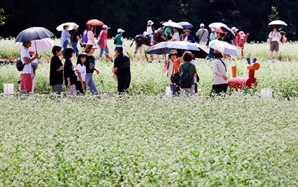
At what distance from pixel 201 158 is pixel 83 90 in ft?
28.3

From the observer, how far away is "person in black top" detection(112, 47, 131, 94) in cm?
1886

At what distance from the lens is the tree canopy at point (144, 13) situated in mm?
57312

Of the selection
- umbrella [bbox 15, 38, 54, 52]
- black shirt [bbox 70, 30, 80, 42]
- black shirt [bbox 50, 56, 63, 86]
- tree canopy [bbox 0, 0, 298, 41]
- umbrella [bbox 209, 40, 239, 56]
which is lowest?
black shirt [bbox 50, 56, 63, 86]

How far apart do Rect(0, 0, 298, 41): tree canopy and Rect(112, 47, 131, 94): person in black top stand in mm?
36670

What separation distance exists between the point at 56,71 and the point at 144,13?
47.9 meters

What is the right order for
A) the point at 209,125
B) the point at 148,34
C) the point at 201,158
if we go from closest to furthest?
the point at 201,158, the point at 209,125, the point at 148,34

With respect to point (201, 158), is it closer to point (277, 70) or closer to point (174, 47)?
point (174, 47)

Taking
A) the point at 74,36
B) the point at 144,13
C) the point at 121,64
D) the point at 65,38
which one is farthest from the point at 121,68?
the point at 144,13

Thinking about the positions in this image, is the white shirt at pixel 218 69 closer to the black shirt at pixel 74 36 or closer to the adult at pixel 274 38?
the black shirt at pixel 74 36

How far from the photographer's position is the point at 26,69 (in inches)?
752

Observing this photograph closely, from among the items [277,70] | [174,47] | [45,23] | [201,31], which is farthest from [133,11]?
[174,47]

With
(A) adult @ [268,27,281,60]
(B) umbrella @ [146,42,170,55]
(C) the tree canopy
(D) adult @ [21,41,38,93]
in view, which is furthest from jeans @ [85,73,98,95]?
(C) the tree canopy

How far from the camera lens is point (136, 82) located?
2322 cm

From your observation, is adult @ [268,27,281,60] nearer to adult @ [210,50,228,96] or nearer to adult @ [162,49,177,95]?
adult @ [162,49,177,95]
